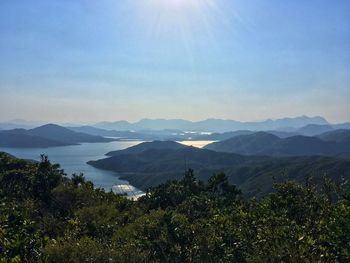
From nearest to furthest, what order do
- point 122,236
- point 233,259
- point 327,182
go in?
point 233,259 → point 327,182 → point 122,236

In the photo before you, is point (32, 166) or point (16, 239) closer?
point (16, 239)

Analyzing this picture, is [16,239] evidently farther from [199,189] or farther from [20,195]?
[199,189]

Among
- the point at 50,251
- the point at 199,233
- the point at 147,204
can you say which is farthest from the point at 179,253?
the point at 147,204

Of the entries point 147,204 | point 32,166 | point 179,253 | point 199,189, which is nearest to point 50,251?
point 179,253

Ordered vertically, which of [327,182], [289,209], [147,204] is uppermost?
[327,182]

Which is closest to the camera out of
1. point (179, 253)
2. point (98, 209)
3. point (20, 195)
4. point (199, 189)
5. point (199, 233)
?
point (179, 253)

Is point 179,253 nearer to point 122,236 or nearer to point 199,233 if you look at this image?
point 199,233

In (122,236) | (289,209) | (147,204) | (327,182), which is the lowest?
(147,204)

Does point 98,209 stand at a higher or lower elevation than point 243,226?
lower

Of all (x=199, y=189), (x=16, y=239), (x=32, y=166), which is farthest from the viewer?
(x=32, y=166)
